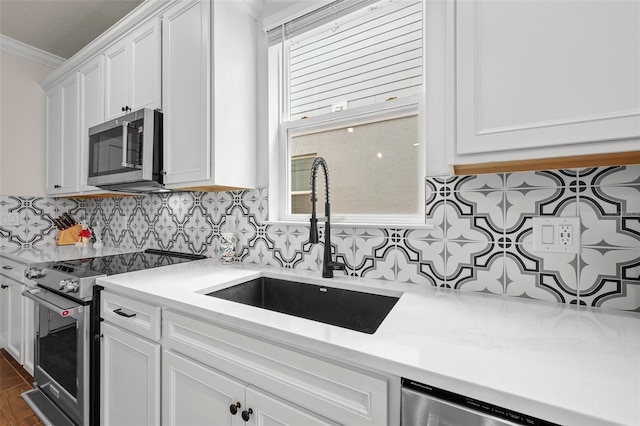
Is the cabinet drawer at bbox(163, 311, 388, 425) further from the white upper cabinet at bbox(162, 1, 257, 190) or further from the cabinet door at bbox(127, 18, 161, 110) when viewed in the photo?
the cabinet door at bbox(127, 18, 161, 110)

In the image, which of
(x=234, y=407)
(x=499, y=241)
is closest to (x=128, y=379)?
(x=234, y=407)

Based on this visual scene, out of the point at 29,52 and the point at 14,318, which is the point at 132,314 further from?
the point at 29,52

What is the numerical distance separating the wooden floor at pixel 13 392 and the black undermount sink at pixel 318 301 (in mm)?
1546

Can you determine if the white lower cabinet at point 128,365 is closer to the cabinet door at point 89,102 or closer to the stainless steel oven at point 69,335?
the stainless steel oven at point 69,335

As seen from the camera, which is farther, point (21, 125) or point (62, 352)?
point (21, 125)

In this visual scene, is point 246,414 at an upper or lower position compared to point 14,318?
upper

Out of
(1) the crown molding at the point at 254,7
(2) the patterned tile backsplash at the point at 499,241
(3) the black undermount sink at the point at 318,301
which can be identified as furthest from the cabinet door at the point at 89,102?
(3) the black undermount sink at the point at 318,301

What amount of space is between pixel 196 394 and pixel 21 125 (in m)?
3.10

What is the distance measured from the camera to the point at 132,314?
1.29m

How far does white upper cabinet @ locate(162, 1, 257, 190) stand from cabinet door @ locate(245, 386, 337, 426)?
103cm

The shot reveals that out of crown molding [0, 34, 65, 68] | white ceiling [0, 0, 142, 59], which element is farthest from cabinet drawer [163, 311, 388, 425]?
crown molding [0, 34, 65, 68]

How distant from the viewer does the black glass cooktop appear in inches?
62.7

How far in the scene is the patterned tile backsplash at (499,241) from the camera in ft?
3.10

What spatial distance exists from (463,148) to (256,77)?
1.35m
